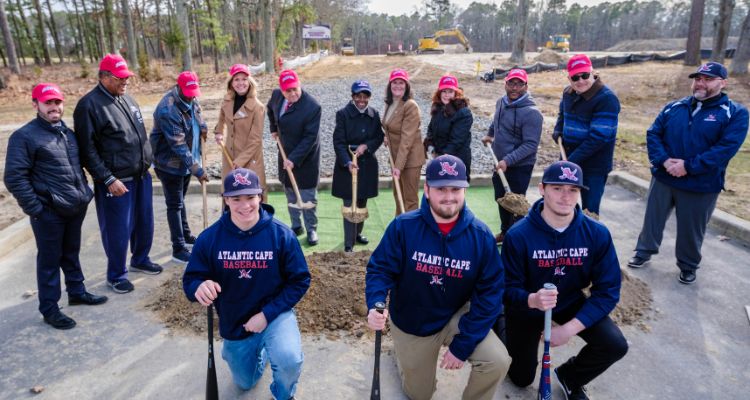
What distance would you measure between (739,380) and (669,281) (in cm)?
155

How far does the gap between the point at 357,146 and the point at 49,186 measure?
9.40 feet

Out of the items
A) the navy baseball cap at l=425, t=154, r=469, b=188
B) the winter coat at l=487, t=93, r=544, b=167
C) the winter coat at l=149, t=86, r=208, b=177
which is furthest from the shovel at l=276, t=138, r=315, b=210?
the navy baseball cap at l=425, t=154, r=469, b=188

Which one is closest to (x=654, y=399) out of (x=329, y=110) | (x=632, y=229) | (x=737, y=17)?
(x=632, y=229)

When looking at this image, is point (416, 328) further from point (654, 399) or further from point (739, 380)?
point (739, 380)

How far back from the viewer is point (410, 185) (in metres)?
5.66

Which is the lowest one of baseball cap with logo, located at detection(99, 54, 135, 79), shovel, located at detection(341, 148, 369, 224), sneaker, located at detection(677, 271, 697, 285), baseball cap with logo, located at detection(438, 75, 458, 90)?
sneaker, located at detection(677, 271, 697, 285)

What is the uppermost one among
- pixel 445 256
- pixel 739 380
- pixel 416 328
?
pixel 445 256

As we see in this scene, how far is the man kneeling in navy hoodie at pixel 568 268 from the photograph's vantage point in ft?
10.0

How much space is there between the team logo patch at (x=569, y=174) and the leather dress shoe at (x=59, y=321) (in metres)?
4.00

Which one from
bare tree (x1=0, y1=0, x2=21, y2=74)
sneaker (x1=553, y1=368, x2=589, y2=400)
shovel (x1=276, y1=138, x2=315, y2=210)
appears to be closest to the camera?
sneaker (x1=553, y1=368, x2=589, y2=400)

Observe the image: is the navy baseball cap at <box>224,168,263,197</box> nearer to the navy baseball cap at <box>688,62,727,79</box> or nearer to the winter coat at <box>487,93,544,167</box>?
the winter coat at <box>487,93,544,167</box>

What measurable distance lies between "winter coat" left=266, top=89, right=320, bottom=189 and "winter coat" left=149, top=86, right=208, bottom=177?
910mm

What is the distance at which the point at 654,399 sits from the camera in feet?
10.8

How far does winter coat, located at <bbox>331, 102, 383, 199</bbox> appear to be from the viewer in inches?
210
